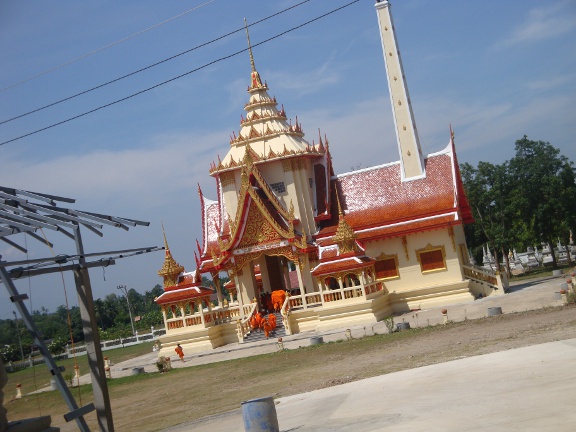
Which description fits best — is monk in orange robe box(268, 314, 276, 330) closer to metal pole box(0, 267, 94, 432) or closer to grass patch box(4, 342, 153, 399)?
grass patch box(4, 342, 153, 399)

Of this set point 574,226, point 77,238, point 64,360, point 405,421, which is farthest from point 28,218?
point 574,226

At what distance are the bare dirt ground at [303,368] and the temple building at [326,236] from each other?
15.8 ft

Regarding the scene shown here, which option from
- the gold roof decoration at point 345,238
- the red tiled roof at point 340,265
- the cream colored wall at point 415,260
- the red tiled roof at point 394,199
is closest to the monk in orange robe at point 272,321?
the red tiled roof at point 340,265

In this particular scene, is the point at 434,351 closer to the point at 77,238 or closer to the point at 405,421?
the point at 405,421

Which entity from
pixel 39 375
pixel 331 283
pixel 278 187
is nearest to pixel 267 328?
pixel 331 283

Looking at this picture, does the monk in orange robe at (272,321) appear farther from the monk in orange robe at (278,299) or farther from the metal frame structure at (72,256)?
the metal frame structure at (72,256)

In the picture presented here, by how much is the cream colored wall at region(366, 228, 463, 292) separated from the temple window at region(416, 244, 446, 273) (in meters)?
0.11

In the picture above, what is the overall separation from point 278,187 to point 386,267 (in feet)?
17.0

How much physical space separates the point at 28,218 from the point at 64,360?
35.1 meters

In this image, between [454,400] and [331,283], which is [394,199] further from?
[454,400]

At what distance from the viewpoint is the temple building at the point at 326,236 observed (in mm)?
28844

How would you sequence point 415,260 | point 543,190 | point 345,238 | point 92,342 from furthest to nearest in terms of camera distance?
point 543,190, point 415,260, point 345,238, point 92,342

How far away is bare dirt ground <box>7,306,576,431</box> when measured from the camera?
645 inches

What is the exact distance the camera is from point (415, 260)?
29.9 m
